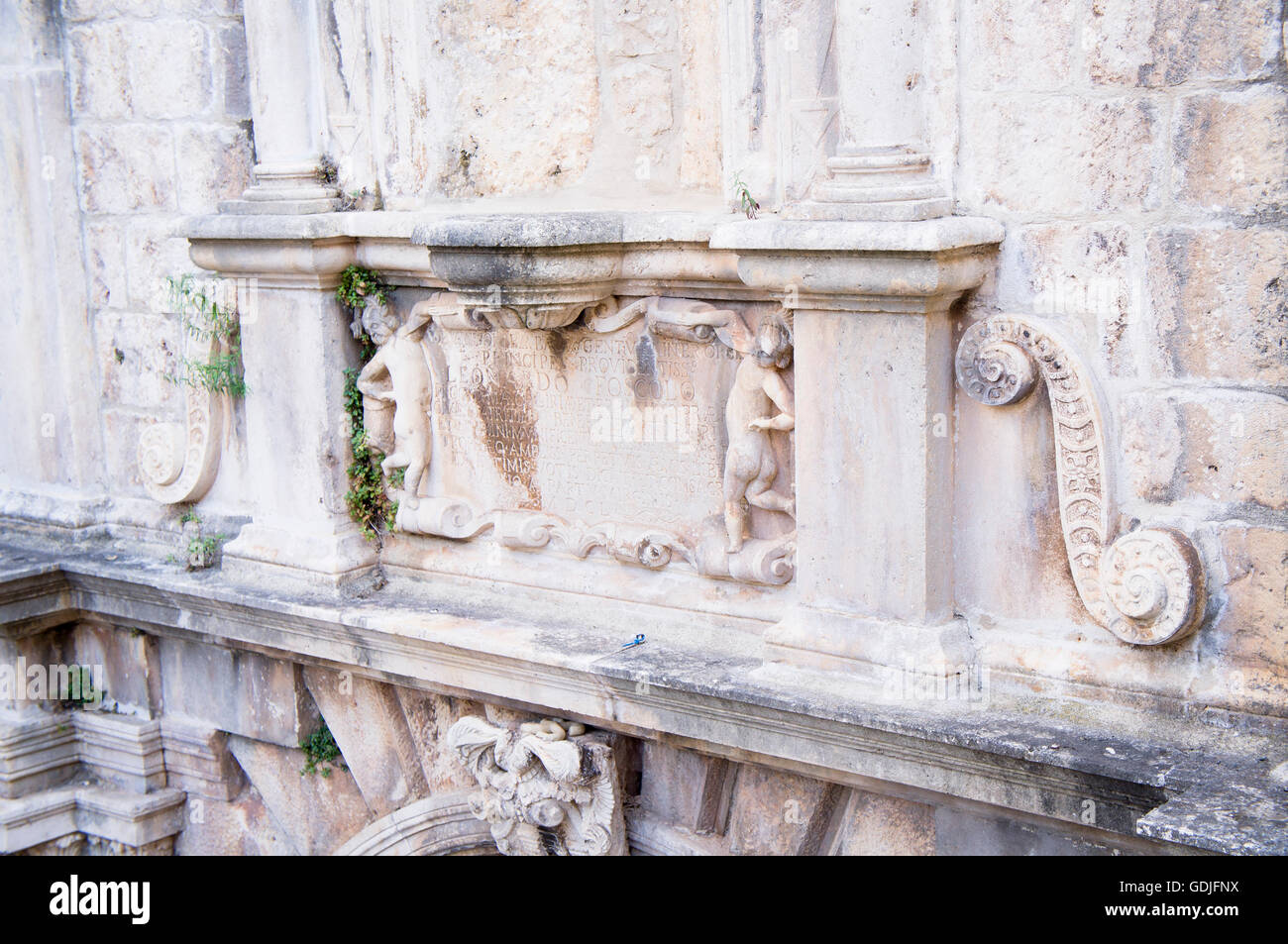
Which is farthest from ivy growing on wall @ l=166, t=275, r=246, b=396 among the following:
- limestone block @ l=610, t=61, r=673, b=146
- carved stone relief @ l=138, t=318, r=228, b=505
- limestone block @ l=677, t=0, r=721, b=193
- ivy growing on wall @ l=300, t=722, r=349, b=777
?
limestone block @ l=677, t=0, r=721, b=193

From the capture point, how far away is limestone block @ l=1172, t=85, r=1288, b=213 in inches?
111

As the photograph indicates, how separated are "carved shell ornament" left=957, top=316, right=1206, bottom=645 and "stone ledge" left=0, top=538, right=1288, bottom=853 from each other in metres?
0.23

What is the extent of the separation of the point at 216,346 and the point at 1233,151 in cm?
316

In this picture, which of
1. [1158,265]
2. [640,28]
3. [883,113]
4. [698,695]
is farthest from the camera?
[640,28]

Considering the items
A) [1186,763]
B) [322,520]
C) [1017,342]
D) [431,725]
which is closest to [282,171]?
[322,520]

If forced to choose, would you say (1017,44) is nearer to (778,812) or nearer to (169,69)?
(778,812)

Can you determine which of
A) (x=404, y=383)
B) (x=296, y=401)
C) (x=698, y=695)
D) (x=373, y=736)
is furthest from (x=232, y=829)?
(x=698, y=695)

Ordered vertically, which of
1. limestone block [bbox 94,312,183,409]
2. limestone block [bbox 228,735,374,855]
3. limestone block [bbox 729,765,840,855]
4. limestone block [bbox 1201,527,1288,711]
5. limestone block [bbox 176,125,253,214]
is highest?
limestone block [bbox 176,125,253,214]

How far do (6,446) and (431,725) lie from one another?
2155 mm

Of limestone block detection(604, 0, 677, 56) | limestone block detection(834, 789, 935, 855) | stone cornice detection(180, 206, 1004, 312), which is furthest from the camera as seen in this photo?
limestone block detection(604, 0, 677, 56)

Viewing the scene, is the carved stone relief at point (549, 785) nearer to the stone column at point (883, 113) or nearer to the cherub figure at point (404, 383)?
the cherub figure at point (404, 383)

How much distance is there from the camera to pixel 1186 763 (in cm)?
292

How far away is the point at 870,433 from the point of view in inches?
131

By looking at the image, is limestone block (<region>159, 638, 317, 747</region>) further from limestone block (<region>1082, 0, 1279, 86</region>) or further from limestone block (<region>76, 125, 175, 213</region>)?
limestone block (<region>1082, 0, 1279, 86</region>)
